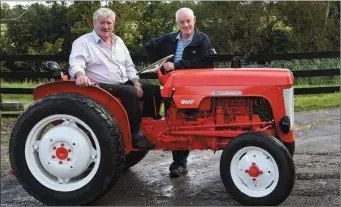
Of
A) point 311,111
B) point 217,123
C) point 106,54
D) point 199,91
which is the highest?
point 106,54

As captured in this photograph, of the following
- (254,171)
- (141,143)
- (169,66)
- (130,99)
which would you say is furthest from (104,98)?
(254,171)

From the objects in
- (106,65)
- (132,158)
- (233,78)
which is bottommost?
(132,158)

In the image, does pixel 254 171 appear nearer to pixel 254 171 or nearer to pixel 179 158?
pixel 254 171

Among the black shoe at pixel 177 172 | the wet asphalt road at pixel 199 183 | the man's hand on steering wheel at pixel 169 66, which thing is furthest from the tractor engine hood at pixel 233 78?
the black shoe at pixel 177 172

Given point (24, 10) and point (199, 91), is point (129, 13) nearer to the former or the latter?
point (24, 10)

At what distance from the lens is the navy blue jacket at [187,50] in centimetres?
499

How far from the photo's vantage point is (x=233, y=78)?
14.4ft

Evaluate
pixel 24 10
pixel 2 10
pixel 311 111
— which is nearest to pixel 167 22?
pixel 24 10

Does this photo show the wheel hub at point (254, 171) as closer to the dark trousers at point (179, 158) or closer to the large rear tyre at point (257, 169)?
the large rear tyre at point (257, 169)

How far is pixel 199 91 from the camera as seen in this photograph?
4457 mm

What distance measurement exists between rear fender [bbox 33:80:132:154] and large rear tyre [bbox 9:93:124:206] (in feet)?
0.37

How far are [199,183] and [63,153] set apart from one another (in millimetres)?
1447

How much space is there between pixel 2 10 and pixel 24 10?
1.35m

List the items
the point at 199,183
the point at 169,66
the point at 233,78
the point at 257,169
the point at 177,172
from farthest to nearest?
the point at 177,172, the point at 199,183, the point at 169,66, the point at 233,78, the point at 257,169
